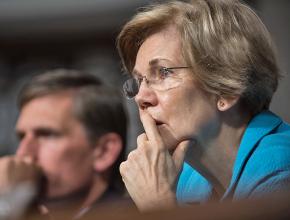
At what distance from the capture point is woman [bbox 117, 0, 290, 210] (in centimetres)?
105

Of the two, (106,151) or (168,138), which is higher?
(168,138)

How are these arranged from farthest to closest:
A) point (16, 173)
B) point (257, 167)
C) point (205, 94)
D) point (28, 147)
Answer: point (28, 147) < point (16, 173) < point (205, 94) < point (257, 167)

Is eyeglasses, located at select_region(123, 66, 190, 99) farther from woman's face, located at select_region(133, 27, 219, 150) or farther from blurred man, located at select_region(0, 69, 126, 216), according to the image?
blurred man, located at select_region(0, 69, 126, 216)

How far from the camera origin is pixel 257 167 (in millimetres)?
988

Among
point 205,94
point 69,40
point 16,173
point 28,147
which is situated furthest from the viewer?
point 69,40

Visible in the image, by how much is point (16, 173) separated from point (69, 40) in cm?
40

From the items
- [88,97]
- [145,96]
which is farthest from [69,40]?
[145,96]

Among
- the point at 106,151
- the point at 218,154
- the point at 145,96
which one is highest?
the point at 145,96

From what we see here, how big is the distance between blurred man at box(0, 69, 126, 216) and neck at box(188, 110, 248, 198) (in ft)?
1.03

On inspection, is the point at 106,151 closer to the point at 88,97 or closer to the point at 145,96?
the point at 88,97

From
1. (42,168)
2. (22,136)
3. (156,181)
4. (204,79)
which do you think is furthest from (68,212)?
(22,136)

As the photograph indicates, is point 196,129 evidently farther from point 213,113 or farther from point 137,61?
point 137,61

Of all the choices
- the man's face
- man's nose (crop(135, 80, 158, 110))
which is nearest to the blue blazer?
man's nose (crop(135, 80, 158, 110))

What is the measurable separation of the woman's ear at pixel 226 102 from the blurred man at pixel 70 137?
350 millimetres
